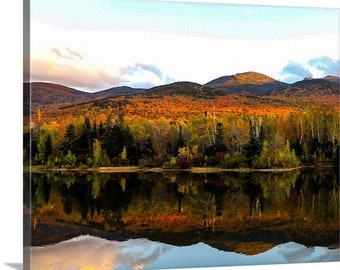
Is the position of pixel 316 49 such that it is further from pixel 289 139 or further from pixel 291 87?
pixel 289 139

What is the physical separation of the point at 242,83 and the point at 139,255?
1.93 m

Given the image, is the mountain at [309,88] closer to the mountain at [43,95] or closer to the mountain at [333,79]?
the mountain at [333,79]

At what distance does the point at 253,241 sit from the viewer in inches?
303

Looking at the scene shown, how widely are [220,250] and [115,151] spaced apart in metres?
1.38

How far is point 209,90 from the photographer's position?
7.73 metres

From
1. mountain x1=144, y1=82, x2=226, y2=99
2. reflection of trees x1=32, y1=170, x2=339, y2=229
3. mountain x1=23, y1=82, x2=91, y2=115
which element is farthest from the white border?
mountain x1=144, y1=82, x2=226, y2=99

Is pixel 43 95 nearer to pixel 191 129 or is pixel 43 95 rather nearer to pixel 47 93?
pixel 47 93

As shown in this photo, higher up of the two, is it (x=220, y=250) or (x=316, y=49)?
(x=316, y=49)

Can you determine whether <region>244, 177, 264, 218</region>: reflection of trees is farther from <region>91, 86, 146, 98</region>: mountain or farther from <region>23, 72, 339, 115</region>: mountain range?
<region>91, 86, 146, 98</region>: mountain

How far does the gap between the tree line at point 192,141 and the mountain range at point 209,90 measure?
0.64 ft
